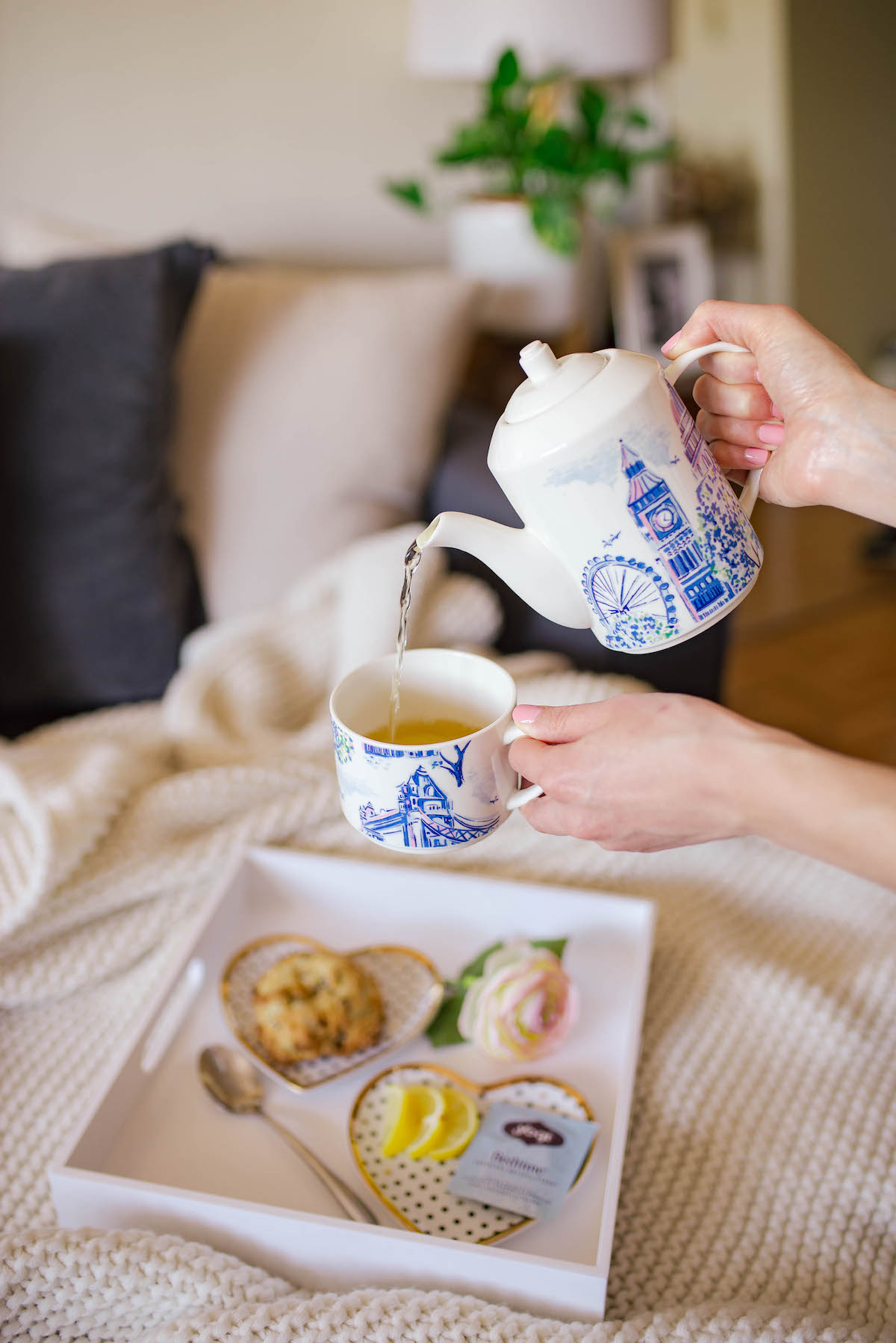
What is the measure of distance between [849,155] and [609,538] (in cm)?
290

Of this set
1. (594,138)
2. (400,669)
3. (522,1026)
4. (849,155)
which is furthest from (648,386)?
(849,155)

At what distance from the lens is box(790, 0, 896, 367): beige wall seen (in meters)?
2.79

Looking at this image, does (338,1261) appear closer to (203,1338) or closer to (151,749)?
(203,1338)

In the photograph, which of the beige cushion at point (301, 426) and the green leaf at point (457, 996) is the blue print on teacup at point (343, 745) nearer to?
the green leaf at point (457, 996)

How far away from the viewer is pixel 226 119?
2.02 m

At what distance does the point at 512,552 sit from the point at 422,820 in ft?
0.56

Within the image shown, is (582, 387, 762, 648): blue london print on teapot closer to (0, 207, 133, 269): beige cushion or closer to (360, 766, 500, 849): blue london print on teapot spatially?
(360, 766, 500, 849): blue london print on teapot

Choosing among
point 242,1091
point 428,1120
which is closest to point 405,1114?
point 428,1120

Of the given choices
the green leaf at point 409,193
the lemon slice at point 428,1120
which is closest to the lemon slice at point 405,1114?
the lemon slice at point 428,1120

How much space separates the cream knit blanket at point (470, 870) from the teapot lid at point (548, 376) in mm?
536

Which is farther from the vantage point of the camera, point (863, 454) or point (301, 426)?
point (301, 426)

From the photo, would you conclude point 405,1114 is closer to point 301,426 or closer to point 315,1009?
point 315,1009

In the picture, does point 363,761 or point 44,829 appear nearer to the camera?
point 363,761

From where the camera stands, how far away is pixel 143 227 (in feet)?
6.69
